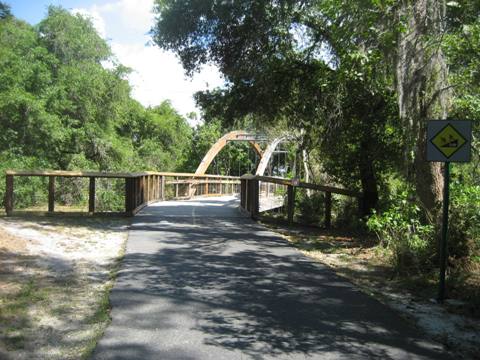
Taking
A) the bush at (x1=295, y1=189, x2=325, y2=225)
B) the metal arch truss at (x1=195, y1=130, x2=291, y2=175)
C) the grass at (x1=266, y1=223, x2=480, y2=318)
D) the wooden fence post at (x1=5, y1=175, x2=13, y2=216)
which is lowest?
the grass at (x1=266, y1=223, x2=480, y2=318)

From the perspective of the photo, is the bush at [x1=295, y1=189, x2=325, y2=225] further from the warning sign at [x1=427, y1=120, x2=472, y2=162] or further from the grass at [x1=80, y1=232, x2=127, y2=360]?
the grass at [x1=80, y1=232, x2=127, y2=360]

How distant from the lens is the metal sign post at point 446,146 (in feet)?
17.3

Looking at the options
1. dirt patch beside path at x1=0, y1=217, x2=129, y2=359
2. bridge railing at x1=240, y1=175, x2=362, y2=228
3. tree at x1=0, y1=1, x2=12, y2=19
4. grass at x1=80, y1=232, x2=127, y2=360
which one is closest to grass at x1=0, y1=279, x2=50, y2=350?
dirt patch beside path at x1=0, y1=217, x2=129, y2=359

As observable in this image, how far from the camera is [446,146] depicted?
5359 mm

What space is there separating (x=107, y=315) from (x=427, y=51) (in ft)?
18.1

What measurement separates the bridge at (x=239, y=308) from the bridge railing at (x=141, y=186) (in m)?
2.56

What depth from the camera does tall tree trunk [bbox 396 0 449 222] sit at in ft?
22.8

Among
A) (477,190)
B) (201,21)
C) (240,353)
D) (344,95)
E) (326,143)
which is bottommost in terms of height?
(240,353)

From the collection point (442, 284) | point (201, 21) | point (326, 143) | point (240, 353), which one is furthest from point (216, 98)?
point (240, 353)

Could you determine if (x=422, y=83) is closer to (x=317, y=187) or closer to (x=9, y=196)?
(x=317, y=187)

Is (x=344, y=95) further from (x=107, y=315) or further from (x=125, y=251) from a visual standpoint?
(x=107, y=315)

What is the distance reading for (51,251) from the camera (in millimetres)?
7102

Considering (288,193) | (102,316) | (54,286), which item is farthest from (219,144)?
(102,316)

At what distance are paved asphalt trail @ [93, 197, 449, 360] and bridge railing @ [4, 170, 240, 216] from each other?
358 cm
